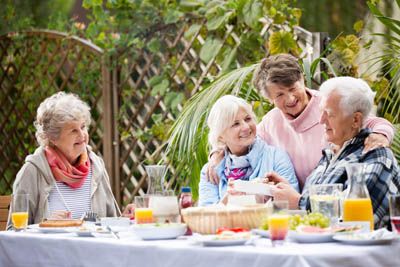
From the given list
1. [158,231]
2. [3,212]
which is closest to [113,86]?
[3,212]

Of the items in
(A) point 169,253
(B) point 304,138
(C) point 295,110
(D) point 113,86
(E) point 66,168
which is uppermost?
(D) point 113,86

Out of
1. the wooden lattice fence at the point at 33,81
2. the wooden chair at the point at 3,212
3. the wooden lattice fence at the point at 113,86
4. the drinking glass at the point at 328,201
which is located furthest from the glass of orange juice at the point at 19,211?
the wooden lattice fence at the point at 33,81

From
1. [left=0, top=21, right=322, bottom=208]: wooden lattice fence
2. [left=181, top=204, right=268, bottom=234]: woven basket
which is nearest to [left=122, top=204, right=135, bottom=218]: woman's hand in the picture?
[left=181, top=204, right=268, bottom=234]: woven basket

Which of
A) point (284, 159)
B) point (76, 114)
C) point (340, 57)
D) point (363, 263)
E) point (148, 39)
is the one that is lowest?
point (363, 263)

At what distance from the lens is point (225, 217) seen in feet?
6.07

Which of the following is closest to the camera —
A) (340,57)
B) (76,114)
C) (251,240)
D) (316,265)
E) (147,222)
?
(316,265)

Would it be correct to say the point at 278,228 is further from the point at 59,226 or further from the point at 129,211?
the point at 129,211

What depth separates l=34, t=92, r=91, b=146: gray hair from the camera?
9.93 ft

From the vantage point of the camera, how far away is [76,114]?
304 cm

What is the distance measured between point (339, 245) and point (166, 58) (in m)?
3.64

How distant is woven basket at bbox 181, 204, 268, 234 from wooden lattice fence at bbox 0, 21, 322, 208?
2.47 meters

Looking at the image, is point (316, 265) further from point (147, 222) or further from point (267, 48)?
point (267, 48)

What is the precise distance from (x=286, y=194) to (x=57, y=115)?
117 centimetres

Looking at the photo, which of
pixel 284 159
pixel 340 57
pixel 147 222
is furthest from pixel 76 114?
pixel 340 57
